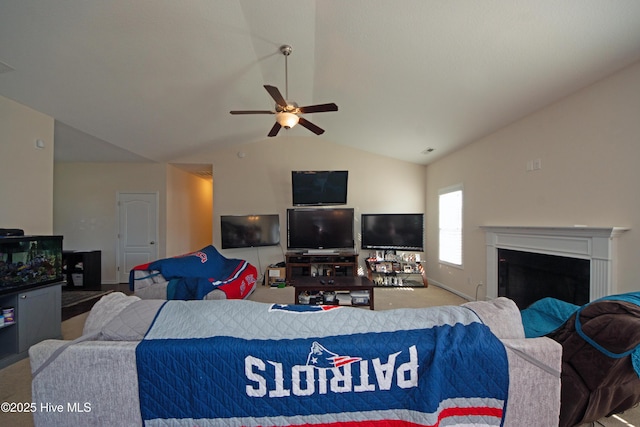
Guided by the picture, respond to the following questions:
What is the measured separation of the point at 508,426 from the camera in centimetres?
96

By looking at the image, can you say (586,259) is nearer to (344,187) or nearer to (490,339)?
(490,339)

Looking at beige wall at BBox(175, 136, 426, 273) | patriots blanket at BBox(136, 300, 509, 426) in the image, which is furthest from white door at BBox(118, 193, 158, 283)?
patriots blanket at BBox(136, 300, 509, 426)

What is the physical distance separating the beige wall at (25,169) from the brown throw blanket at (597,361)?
459 centimetres

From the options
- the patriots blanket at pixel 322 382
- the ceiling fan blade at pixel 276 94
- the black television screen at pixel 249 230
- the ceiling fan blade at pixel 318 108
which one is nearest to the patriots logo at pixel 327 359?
the patriots blanket at pixel 322 382

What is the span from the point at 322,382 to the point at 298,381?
83 millimetres

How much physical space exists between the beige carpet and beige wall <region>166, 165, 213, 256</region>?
90.2 inches

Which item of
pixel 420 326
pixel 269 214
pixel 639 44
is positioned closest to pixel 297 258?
pixel 269 214

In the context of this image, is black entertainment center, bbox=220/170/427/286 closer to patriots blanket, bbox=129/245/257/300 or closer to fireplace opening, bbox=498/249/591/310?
patriots blanket, bbox=129/245/257/300

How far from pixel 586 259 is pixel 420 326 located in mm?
2642

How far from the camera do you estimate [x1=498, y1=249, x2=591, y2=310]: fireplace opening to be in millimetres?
2648

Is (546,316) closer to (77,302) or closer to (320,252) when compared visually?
(320,252)

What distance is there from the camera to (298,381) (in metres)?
0.93

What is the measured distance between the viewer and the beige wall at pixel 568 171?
88.0 inches

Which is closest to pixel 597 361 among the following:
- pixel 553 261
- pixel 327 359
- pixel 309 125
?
pixel 327 359
